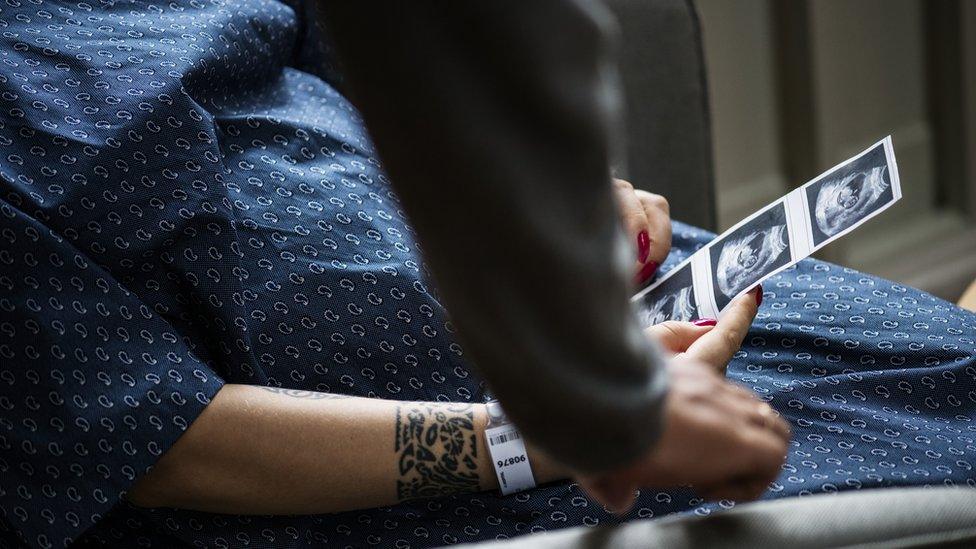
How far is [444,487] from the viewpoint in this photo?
794 mm

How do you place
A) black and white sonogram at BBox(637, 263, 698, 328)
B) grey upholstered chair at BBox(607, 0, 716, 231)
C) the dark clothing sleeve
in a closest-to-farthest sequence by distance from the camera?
1. the dark clothing sleeve
2. black and white sonogram at BBox(637, 263, 698, 328)
3. grey upholstered chair at BBox(607, 0, 716, 231)

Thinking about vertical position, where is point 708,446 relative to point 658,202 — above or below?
above

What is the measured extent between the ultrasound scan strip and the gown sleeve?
471 mm

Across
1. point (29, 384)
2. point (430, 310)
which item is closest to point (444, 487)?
point (430, 310)

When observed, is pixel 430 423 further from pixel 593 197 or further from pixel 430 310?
pixel 593 197

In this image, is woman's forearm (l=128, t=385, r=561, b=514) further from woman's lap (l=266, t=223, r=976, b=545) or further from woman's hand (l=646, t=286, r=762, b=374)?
woman's hand (l=646, t=286, r=762, b=374)

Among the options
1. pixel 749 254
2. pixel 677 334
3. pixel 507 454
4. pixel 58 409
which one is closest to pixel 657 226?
pixel 749 254

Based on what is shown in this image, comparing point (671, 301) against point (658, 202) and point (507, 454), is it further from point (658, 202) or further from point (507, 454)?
point (507, 454)

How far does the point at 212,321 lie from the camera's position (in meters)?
0.81

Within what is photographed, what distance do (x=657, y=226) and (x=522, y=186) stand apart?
0.64 m

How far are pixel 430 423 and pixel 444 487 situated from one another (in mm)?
54

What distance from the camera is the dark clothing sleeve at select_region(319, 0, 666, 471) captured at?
0.42 meters

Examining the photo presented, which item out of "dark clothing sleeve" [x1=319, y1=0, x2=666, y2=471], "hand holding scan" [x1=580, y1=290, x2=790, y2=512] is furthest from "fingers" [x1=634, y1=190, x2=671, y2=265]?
"dark clothing sleeve" [x1=319, y1=0, x2=666, y2=471]

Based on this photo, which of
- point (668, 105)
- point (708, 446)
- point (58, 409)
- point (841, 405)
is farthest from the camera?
point (668, 105)
